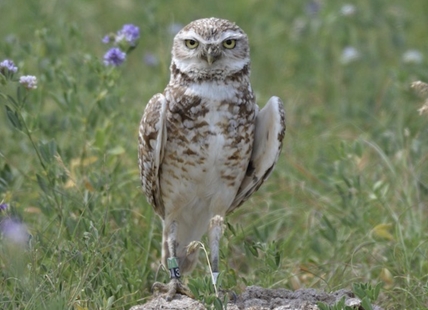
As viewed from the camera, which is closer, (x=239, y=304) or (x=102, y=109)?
(x=239, y=304)

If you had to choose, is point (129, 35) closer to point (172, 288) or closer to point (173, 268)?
point (173, 268)

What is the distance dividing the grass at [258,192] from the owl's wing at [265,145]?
0.25 meters

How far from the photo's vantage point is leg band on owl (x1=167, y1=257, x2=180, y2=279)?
483 cm

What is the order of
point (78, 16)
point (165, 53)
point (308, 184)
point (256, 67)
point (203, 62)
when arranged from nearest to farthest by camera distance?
point (203, 62)
point (308, 184)
point (165, 53)
point (256, 67)
point (78, 16)

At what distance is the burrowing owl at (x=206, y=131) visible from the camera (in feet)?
16.1

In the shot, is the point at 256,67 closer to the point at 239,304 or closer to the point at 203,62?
the point at 203,62

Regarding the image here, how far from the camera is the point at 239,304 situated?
4.45m

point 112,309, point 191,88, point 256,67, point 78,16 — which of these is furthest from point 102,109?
point 78,16

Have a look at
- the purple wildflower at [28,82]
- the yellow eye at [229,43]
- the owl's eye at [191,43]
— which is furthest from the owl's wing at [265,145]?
the purple wildflower at [28,82]

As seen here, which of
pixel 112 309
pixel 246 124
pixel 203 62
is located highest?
pixel 203 62

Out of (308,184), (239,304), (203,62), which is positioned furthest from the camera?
(308,184)

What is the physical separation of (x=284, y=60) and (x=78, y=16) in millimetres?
2154

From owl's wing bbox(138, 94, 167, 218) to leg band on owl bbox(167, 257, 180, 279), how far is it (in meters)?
0.43

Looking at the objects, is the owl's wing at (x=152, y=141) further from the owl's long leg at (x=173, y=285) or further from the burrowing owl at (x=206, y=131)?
the owl's long leg at (x=173, y=285)
